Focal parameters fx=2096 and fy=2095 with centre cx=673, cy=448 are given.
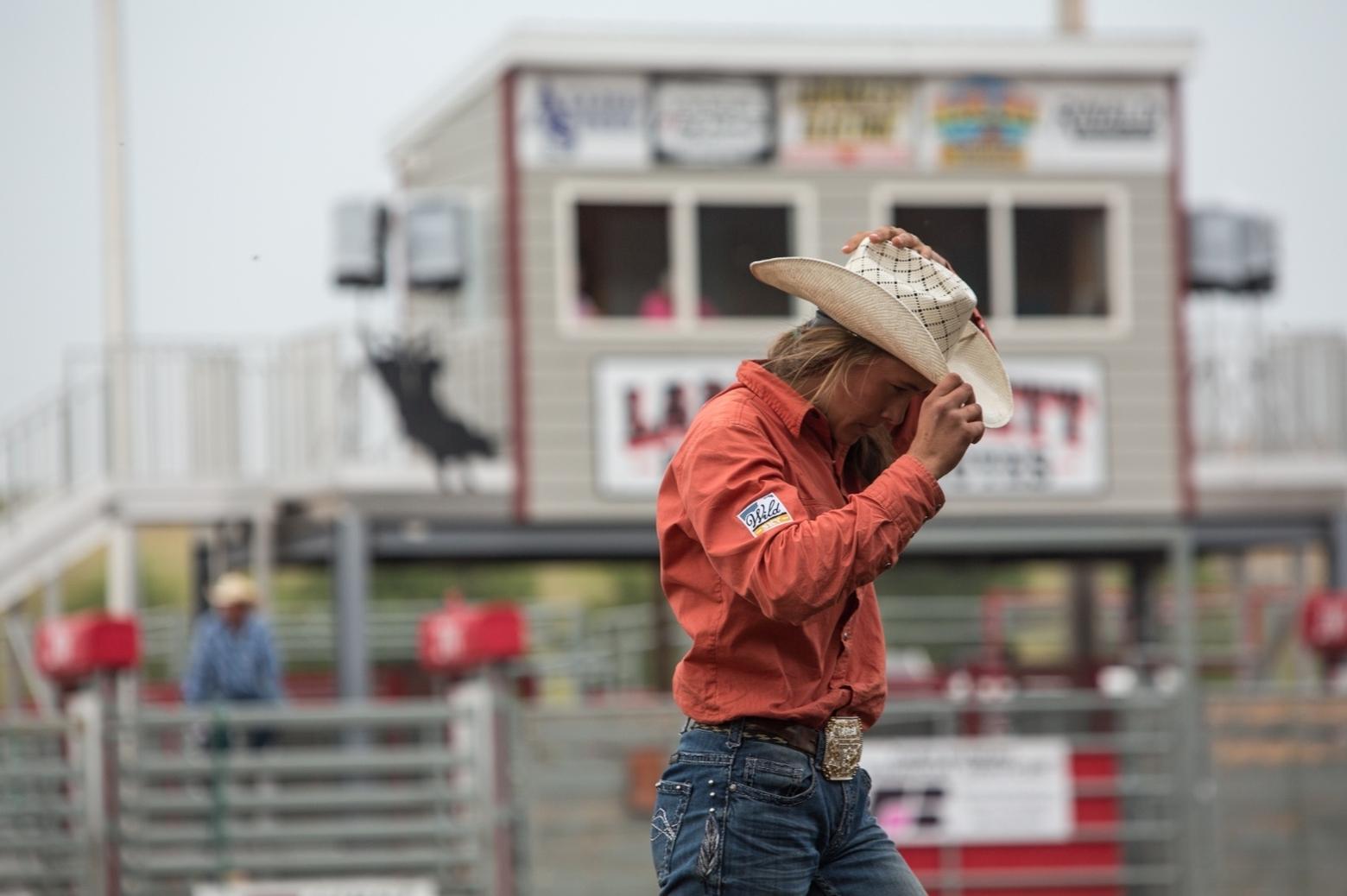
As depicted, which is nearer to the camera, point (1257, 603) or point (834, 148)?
A: point (834, 148)

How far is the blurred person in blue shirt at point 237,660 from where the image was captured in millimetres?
13086

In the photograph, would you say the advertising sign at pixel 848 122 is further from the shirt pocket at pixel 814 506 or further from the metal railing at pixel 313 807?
the shirt pocket at pixel 814 506

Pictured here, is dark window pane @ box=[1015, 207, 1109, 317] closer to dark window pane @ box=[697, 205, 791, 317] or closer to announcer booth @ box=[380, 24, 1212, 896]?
announcer booth @ box=[380, 24, 1212, 896]

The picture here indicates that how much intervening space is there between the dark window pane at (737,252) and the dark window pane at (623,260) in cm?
33

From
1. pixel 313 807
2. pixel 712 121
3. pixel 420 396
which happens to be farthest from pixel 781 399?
pixel 712 121

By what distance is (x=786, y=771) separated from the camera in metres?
3.62

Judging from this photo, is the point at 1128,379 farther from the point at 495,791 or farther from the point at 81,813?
the point at 81,813

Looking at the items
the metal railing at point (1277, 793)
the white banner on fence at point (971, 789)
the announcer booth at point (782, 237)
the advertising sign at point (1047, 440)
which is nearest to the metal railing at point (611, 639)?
the announcer booth at point (782, 237)

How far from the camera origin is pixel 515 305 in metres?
15.9

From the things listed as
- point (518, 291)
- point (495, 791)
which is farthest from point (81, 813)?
point (518, 291)

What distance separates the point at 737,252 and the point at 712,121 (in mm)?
1029

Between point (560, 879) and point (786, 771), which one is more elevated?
point (786, 771)

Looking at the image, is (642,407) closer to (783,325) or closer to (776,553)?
(783,325)

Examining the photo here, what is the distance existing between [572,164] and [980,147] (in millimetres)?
3232
